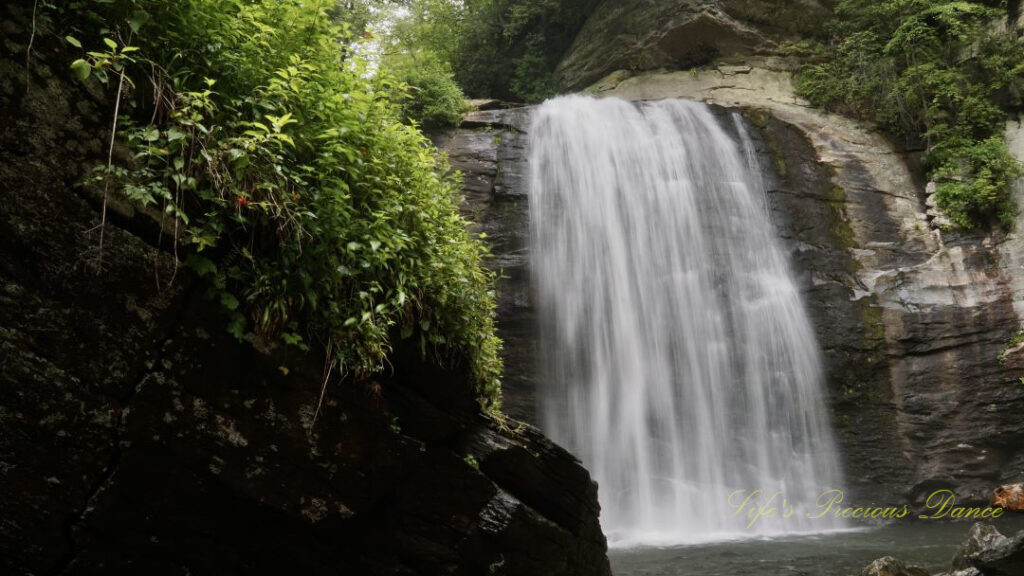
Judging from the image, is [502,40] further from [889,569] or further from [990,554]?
[990,554]

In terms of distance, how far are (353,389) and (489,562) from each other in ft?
5.33

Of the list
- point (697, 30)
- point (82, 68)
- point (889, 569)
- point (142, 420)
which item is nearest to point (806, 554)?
point (889, 569)

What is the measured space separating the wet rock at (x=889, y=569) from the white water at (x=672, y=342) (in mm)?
3239

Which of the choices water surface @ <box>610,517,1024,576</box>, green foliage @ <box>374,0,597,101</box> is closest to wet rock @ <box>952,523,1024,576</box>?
water surface @ <box>610,517,1024,576</box>

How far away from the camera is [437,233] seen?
14.9ft

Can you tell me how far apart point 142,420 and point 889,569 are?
22.3ft

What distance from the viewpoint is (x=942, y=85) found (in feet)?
45.2

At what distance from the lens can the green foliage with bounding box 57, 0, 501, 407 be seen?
3129mm

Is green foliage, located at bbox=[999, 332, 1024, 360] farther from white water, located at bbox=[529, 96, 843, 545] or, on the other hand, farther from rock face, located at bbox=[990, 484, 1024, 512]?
white water, located at bbox=[529, 96, 843, 545]

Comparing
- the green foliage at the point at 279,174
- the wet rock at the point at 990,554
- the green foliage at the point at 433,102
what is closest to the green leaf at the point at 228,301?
the green foliage at the point at 279,174

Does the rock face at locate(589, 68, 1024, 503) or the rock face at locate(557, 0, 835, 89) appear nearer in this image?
the rock face at locate(589, 68, 1024, 503)

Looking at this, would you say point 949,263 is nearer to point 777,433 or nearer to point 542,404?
point 777,433

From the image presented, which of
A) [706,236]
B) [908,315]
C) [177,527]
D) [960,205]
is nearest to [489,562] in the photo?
[177,527]

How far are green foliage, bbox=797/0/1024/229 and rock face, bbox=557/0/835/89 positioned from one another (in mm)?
1487
